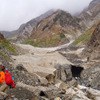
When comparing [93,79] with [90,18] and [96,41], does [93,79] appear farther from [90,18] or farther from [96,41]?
[90,18]

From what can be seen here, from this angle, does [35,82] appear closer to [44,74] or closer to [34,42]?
[44,74]

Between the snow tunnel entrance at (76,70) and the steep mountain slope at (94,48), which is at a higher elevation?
the steep mountain slope at (94,48)

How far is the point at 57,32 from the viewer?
98750 mm

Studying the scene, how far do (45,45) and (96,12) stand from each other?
8543 cm

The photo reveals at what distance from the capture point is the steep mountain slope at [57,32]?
90.1 meters

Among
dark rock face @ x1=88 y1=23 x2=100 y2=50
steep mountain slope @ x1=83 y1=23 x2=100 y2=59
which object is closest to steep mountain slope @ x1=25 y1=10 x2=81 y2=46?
dark rock face @ x1=88 y1=23 x2=100 y2=50

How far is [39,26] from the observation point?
12025 cm

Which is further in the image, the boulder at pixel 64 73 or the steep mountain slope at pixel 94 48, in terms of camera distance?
the steep mountain slope at pixel 94 48

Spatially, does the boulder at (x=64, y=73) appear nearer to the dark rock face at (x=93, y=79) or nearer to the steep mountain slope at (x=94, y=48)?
the dark rock face at (x=93, y=79)

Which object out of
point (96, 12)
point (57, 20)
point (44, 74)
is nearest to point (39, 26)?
point (57, 20)

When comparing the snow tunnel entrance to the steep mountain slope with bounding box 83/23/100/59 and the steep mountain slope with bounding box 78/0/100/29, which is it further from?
the steep mountain slope with bounding box 78/0/100/29

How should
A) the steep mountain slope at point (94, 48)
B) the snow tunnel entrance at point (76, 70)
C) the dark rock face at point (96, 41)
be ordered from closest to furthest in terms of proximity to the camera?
the snow tunnel entrance at point (76, 70)
the steep mountain slope at point (94, 48)
the dark rock face at point (96, 41)

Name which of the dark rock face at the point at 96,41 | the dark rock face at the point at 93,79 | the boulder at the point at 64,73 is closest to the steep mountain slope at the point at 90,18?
the dark rock face at the point at 96,41

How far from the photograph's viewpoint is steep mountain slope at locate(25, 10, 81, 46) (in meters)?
90.1
